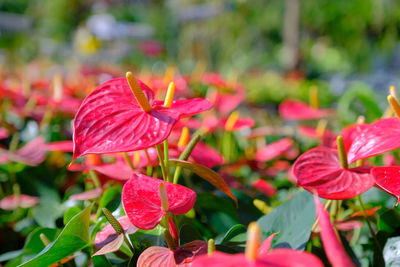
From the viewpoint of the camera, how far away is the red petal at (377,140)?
1.03ft

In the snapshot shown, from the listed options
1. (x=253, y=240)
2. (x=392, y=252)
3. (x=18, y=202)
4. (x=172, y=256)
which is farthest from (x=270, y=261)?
(x=18, y=202)

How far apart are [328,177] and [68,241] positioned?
0.23 metres

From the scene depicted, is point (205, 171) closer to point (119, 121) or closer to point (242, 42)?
point (119, 121)

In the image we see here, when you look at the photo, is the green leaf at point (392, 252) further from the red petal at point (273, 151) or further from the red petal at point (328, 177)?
the red petal at point (273, 151)

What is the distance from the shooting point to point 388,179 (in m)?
0.30

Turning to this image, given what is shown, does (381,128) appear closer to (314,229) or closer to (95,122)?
(314,229)

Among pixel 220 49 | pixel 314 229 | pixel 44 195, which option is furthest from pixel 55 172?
pixel 220 49

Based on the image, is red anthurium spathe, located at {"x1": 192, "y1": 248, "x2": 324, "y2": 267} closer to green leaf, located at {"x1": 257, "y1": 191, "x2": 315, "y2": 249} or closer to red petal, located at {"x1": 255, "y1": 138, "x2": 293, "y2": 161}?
green leaf, located at {"x1": 257, "y1": 191, "x2": 315, "y2": 249}

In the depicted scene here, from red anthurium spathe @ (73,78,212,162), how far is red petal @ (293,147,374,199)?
101mm

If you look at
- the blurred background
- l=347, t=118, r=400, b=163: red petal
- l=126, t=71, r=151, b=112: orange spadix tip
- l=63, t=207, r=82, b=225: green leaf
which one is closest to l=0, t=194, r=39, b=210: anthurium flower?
l=63, t=207, r=82, b=225: green leaf

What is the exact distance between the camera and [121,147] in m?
0.29

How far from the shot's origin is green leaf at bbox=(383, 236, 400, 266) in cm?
35

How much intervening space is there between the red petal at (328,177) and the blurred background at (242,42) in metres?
1.28

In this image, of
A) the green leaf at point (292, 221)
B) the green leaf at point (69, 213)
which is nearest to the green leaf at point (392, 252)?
the green leaf at point (292, 221)
